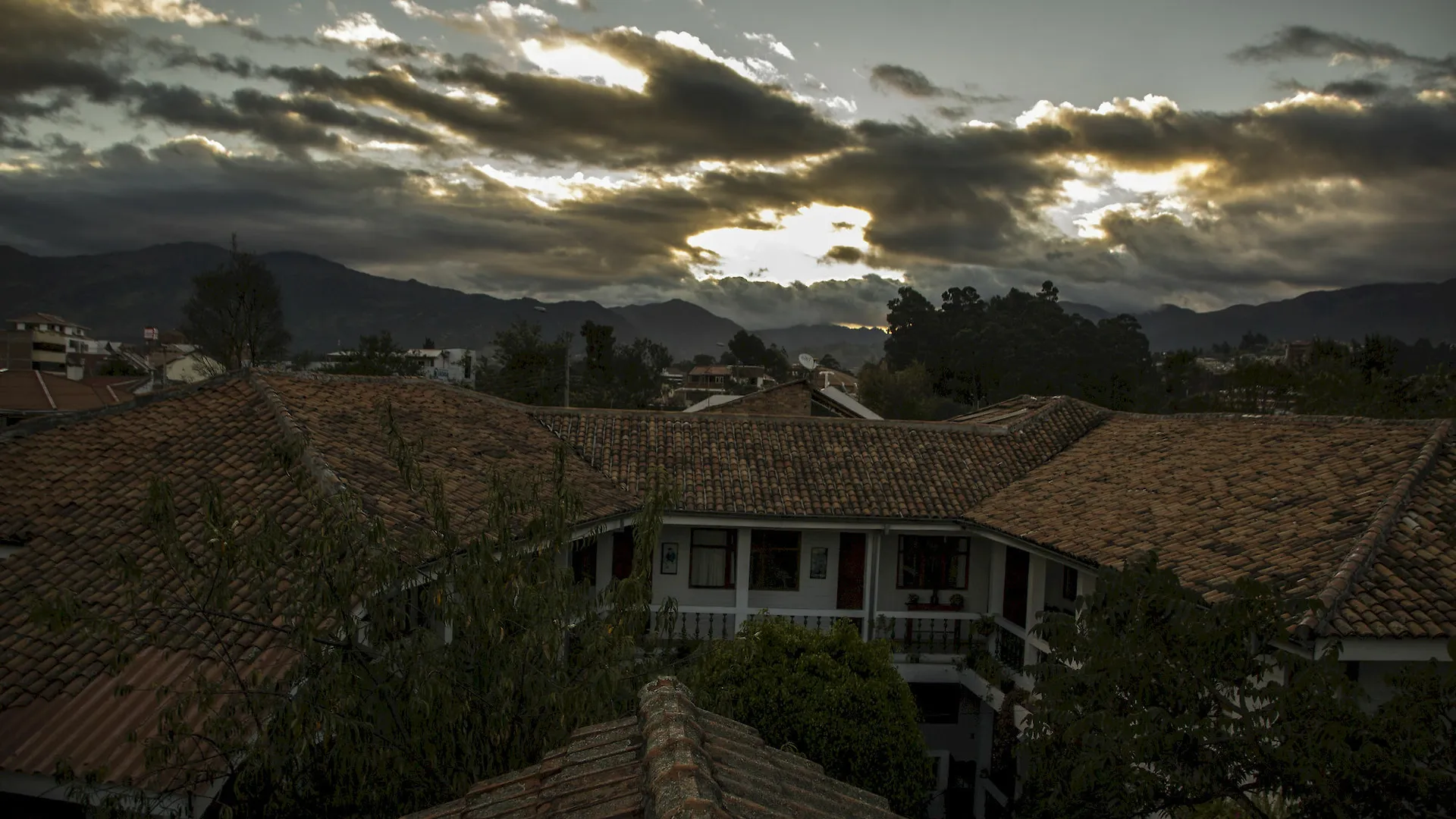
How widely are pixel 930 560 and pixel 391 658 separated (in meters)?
14.4

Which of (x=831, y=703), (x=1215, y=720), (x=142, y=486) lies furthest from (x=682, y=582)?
(x=1215, y=720)

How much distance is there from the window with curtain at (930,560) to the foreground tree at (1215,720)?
12.6 m

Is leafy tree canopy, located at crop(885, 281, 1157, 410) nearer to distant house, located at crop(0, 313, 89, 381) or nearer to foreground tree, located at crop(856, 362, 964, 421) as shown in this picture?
foreground tree, located at crop(856, 362, 964, 421)

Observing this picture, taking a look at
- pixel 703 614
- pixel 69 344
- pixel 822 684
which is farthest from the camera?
pixel 69 344

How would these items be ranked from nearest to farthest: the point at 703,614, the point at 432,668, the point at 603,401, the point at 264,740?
1. the point at 264,740
2. the point at 432,668
3. the point at 703,614
4. the point at 603,401

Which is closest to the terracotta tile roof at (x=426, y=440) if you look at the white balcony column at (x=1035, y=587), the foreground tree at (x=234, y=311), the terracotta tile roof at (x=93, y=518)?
the terracotta tile roof at (x=93, y=518)

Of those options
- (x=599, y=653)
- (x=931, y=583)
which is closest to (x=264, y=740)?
(x=599, y=653)

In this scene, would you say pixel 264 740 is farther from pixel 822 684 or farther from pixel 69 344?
pixel 69 344

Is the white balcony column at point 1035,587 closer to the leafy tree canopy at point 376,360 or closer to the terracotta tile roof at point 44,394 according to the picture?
the leafy tree canopy at point 376,360

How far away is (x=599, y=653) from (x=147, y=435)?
10.2 metres

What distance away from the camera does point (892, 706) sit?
457 inches

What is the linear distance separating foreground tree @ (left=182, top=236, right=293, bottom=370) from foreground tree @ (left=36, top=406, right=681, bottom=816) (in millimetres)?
41877

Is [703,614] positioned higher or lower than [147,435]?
lower

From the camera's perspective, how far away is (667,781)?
3.12 m
